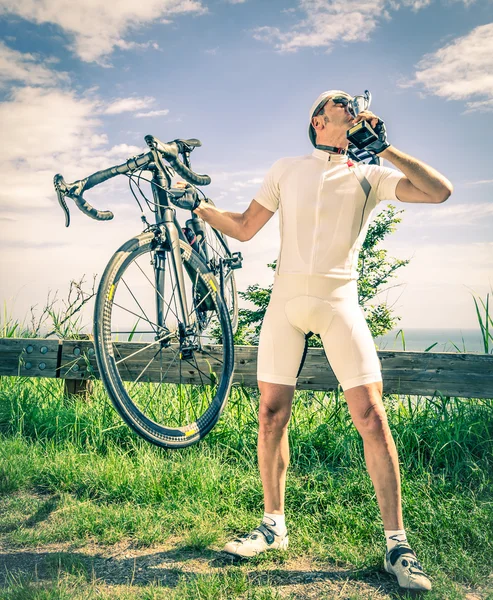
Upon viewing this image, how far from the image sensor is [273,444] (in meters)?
2.96

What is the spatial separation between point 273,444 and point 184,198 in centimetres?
139

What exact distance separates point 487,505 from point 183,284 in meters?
2.11

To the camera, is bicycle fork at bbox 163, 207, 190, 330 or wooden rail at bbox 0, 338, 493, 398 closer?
bicycle fork at bbox 163, 207, 190, 330

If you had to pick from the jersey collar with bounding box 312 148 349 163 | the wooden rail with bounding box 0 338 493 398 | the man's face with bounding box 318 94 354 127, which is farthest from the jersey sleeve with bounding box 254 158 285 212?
the wooden rail with bounding box 0 338 493 398

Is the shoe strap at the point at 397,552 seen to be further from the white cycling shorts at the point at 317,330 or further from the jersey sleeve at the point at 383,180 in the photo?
the jersey sleeve at the point at 383,180

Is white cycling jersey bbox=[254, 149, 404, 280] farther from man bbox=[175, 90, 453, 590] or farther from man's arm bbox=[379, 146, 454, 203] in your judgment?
man's arm bbox=[379, 146, 454, 203]

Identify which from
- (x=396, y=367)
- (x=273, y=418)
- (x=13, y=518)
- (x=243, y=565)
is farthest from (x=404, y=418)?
(x=13, y=518)

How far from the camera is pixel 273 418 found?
2947mm

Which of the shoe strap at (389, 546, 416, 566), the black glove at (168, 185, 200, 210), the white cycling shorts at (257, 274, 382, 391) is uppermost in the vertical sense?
the black glove at (168, 185, 200, 210)

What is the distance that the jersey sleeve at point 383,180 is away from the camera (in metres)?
2.80

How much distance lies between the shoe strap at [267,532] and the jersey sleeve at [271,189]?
165 cm

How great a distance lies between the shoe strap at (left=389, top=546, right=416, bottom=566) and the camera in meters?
2.58

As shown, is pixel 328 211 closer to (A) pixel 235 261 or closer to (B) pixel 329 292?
(B) pixel 329 292

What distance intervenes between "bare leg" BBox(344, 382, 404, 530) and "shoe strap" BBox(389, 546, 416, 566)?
0.09 meters
